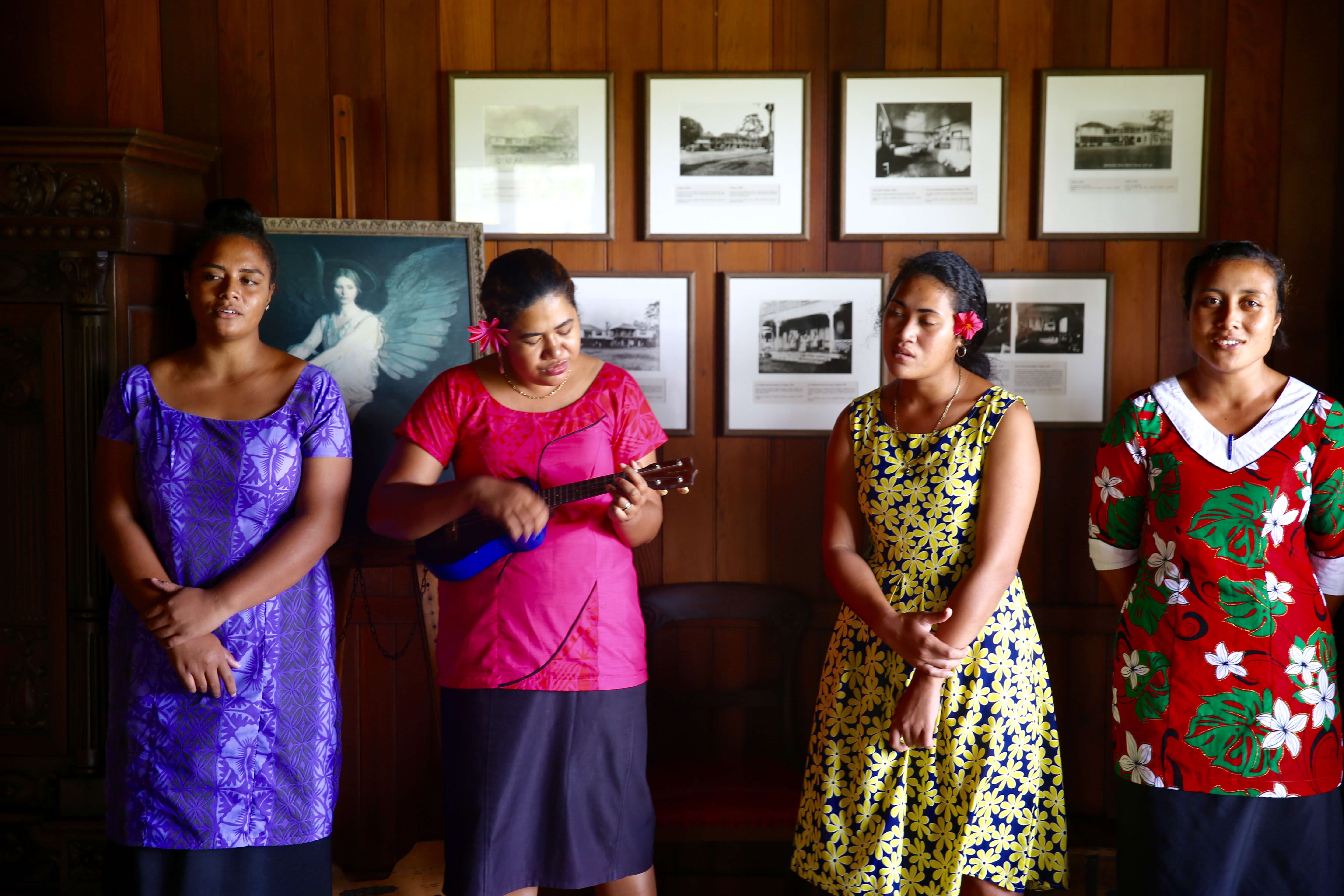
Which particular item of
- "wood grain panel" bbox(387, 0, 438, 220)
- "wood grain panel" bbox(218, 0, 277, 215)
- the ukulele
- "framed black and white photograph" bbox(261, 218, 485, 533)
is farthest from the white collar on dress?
"wood grain panel" bbox(218, 0, 277, 215)

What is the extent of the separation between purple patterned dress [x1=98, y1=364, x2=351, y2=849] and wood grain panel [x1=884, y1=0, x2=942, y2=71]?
5.91ft

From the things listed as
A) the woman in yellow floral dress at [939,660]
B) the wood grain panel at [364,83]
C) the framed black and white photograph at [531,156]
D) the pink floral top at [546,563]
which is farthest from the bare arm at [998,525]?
the wood grain panel at [364,83]

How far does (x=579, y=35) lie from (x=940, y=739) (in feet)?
6.66

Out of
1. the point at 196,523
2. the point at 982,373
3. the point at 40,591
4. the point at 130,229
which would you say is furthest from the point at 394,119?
the point at 982,373

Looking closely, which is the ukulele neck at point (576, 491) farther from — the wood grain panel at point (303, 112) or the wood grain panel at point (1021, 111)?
the wood grain panel at point (1021, 111)

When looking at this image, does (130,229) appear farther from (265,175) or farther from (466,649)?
(466,649)

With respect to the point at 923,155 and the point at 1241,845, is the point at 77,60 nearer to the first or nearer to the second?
the point at 923,155

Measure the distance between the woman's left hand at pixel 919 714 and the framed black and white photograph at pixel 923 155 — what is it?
1.32 meters

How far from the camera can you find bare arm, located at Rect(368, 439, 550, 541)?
1765 millimetres

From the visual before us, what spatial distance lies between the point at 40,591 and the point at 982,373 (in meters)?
2.33

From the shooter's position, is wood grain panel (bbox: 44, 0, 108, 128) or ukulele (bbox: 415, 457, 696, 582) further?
wood grain panel (bbox: 44, 0, 108, 128)

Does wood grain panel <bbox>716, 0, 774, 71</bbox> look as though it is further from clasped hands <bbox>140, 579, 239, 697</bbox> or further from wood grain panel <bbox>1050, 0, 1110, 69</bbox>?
clasped hands <bbox>140, 579, 239, 697</bbox>

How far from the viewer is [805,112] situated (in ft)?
8.59

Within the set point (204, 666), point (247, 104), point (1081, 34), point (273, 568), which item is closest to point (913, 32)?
point (1081, 34)
